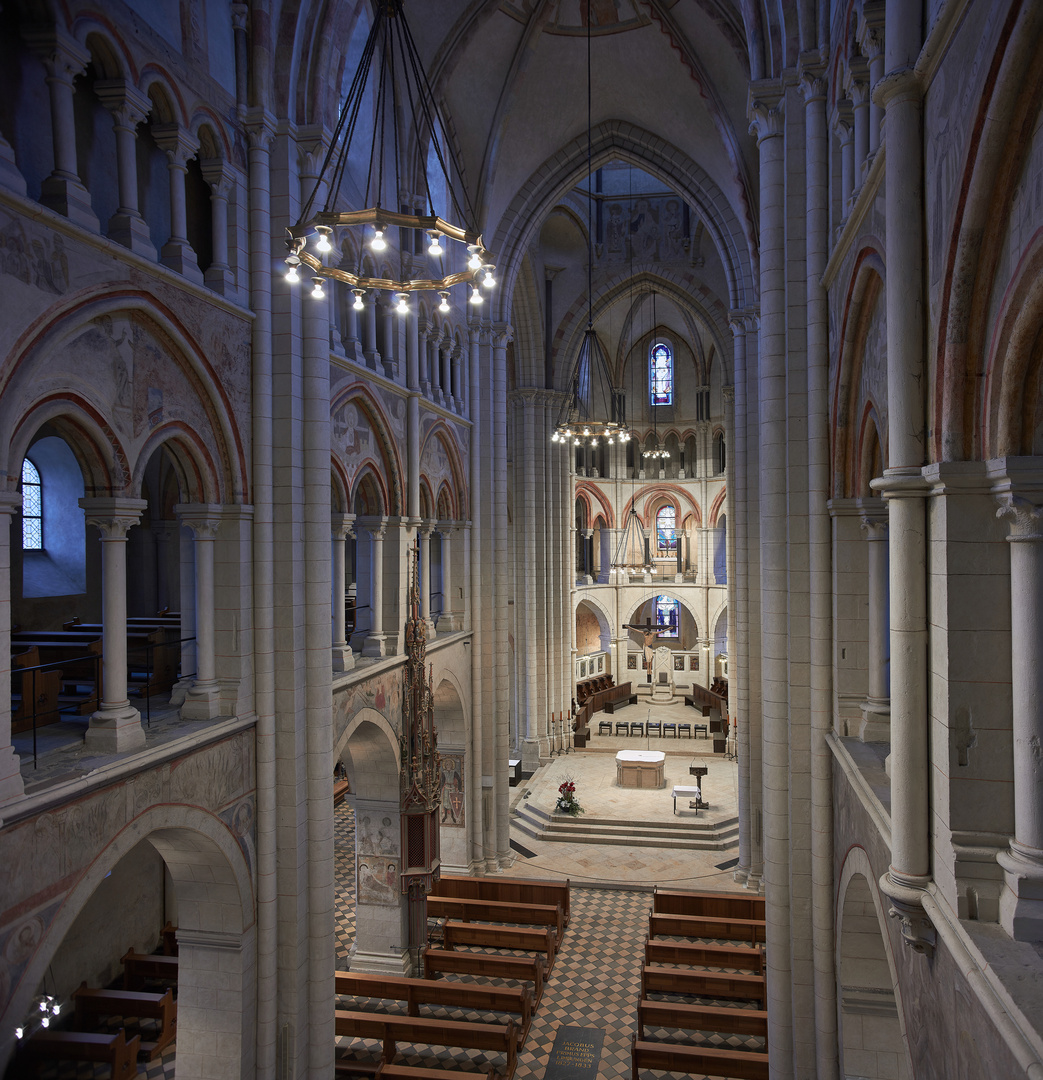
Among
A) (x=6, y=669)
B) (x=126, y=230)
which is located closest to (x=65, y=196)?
(x=126, y=230)

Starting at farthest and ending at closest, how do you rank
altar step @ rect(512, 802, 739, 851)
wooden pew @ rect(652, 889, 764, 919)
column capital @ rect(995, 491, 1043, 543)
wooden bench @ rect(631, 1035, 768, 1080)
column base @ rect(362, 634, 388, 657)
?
altar step @ rect(512, 802, 739, 851)
wooden pew @ rect(652, 889, 764, 919)
column base @ rect(362, 634, 388, 657)
wooden bench @ rect(631, 1035, 768, 1080)
column capital @ rect(995, 491, 1043, 543)

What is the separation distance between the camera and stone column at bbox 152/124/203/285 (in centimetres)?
900

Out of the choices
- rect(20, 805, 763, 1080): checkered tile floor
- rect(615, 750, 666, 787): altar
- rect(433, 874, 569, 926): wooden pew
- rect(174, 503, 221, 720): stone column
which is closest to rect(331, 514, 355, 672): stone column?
rect(174, 503, 221, 720): stone column

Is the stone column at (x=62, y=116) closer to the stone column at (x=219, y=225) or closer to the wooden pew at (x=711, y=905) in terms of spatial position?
the stone column at (x=219, y=225)

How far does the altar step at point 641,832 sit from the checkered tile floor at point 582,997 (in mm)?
2486

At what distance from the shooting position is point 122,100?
8.16 meters

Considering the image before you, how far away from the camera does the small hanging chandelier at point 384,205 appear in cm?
814

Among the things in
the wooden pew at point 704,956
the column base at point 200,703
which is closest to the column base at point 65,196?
the column base at point 200,703

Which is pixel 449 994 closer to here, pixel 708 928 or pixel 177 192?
pixel 708 928

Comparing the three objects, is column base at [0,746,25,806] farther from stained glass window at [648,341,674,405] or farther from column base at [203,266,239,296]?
stained glass window at [648,341,674,405]

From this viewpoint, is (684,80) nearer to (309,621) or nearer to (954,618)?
(309,621)

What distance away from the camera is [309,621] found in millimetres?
10977

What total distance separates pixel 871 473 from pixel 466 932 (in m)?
11.6

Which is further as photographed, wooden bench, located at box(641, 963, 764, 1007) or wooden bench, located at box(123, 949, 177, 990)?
wooden bench, located at box(123, 949, 177, 990)
